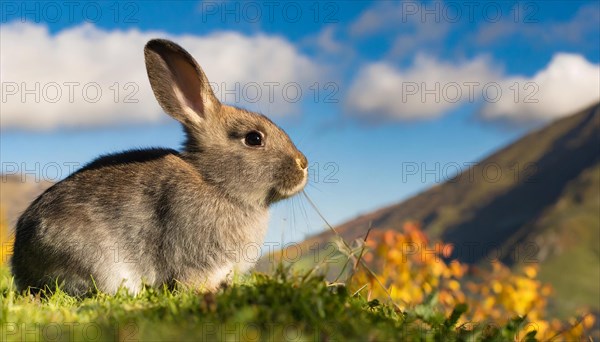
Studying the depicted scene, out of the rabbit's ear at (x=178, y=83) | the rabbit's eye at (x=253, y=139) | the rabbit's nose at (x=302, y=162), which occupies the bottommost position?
the rabbit's nose at (x=302, y=162)

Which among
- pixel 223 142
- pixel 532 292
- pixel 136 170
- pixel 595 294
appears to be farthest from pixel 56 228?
pixel 595 294

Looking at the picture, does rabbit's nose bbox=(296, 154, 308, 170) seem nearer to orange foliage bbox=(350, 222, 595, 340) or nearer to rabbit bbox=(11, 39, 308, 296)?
rabbit bbox=(11, 39, 308, 296)

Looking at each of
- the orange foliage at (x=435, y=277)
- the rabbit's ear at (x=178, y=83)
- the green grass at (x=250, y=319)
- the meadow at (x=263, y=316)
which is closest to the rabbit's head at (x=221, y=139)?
the rabbit's ear at (x=178, y=83)

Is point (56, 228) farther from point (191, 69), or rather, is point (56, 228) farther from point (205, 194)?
point (191, 69)

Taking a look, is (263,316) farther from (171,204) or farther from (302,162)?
(302,162)

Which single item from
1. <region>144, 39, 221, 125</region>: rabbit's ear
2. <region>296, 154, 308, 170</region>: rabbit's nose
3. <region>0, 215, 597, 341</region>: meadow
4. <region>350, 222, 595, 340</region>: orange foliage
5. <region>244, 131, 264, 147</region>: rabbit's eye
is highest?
<region>144, 39, 221, 125</region>: rabbit's ear

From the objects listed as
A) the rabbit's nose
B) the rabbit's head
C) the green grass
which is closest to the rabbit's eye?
the rabbit's head

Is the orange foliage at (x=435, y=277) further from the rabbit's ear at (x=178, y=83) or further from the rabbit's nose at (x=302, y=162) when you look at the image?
the rabbit's ear at (x=178, y=83)
